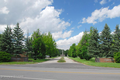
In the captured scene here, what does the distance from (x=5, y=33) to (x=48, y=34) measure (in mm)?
23920

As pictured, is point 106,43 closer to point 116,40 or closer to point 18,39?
point 116,40

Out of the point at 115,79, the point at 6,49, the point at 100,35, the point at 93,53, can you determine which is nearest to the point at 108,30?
the point at 100,35

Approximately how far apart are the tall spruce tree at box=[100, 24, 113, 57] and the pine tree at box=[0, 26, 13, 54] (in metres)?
21.4

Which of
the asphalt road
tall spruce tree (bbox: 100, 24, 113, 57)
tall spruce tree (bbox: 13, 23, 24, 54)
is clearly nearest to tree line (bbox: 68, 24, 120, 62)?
tall spruce tree (bbox: 100, 24, 113, 57)

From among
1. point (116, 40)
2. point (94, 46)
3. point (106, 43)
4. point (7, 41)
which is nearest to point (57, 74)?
point (106, 43)

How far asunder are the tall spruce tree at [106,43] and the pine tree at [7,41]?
21.4 meters

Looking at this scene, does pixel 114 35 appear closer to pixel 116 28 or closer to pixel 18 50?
pixel 116 28

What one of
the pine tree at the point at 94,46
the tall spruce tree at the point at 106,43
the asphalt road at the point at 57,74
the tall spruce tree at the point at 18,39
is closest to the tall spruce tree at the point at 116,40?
the tall spruce tree at the point at 106,43

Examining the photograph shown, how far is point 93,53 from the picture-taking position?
24.3 m

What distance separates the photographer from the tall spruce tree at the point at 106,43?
75.7 ft

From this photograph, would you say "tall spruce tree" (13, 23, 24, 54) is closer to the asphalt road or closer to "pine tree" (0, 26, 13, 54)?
"pine tree" (0, 26, 13, 54)

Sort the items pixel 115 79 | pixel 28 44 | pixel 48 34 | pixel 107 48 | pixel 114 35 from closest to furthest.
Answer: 1. pixel 115 79
2. pixel 107 48
3. pixel 114 35
4. pixel 28 44
5. pixel 48 34

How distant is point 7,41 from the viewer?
2433 centimetres

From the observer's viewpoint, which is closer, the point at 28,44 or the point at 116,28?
the point at 116,28
